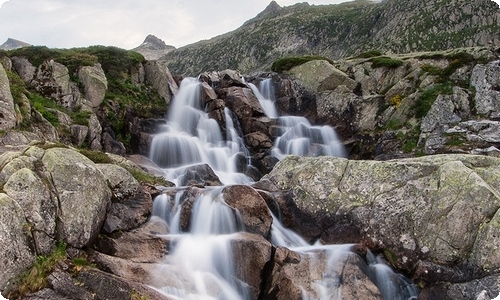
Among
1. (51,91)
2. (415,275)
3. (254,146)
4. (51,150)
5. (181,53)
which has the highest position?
(181,53)

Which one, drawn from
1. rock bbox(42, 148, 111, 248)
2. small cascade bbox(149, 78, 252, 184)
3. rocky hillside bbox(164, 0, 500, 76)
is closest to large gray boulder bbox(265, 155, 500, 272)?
rock bbox(42, 148, 111, 248)

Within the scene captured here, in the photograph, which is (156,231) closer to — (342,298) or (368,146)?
(342,298)

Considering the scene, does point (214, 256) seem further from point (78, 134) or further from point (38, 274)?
point (78, 134)

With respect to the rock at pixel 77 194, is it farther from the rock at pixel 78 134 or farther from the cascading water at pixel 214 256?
the rock at pixel 78 134

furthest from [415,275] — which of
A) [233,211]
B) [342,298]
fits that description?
[233,211]

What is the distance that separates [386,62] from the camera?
37500 mm

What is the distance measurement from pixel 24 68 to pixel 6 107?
10071 mm

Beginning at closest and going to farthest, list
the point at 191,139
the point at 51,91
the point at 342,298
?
the point at 342,298 → the point at 51,91 → the point at 191,139

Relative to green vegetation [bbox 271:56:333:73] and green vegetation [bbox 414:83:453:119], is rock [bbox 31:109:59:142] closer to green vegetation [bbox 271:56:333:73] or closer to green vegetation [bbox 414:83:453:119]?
green vegetation [bbox 414:83:453:119]

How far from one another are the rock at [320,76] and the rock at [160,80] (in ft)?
42.6

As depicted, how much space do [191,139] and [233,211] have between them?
48.5 feet

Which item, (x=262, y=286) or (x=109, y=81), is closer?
(x=262, y=286)

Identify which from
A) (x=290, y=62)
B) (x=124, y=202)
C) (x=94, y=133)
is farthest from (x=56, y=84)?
(x=290, y=62)

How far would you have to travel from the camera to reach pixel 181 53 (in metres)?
169
